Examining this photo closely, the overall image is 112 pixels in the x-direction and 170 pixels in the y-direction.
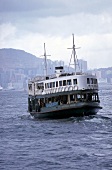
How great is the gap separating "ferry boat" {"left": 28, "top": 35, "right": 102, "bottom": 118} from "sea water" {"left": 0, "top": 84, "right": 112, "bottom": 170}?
66.0 inches

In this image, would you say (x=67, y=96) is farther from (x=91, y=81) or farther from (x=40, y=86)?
(x=40, y=86)

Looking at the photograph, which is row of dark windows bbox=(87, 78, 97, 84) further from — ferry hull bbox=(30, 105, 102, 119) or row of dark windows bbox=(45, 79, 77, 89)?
ferry hull bbox=(30, 105, 102, 119)

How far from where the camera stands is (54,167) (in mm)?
38375

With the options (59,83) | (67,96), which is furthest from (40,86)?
(67,96)

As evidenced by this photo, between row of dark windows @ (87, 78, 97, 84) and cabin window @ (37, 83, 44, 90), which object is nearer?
row of dark windows @ (87, 78, 97, 84)

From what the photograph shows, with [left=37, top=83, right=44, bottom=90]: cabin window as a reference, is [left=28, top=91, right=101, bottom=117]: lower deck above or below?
below

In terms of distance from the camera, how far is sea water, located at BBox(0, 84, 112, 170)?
129ft

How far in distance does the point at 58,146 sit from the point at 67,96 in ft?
73.9

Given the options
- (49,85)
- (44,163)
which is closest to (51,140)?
(44,163)

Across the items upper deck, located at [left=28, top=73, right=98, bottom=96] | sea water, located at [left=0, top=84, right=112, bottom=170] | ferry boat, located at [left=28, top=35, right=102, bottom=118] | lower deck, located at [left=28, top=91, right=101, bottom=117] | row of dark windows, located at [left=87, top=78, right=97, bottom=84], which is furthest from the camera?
row of dark windows, located at [left=87, top=78, right=97, bottom=84]

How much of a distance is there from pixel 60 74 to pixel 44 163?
35.4 m

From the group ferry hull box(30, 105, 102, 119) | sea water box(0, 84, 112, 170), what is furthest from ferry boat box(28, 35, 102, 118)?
sea water box(0, 84, 112, 170)

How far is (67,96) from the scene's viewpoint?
226ft

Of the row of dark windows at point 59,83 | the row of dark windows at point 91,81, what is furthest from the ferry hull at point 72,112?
the row of dark windows at point 59,83
